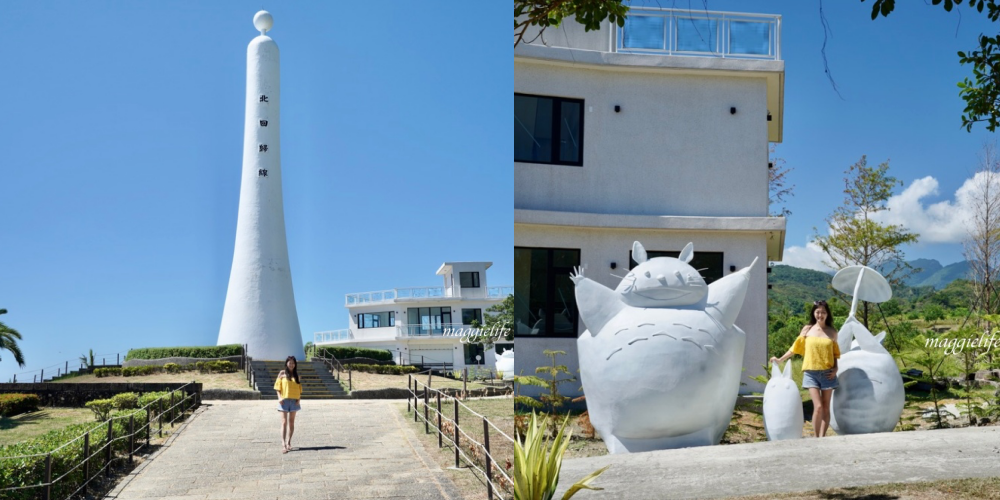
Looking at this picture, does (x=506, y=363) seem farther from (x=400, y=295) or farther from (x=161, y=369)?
(x=161, y=369)

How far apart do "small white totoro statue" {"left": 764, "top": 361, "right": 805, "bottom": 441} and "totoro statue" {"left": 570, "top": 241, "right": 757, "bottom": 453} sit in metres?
0.32

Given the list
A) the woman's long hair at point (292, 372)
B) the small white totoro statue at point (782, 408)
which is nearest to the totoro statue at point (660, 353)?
the small white totoro statue at point (782, 408)

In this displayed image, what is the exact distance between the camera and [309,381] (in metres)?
4.31

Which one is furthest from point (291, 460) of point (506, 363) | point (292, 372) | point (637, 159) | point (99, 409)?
point (637, 159)

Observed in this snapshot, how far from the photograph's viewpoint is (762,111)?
4590 mm

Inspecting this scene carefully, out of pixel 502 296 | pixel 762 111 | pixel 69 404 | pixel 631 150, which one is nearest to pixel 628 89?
pixel 631 150

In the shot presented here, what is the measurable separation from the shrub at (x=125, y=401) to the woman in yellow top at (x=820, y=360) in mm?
3548

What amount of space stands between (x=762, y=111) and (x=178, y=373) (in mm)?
3504

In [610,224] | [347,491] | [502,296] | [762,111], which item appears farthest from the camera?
[762,111]

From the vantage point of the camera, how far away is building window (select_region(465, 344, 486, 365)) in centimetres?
409

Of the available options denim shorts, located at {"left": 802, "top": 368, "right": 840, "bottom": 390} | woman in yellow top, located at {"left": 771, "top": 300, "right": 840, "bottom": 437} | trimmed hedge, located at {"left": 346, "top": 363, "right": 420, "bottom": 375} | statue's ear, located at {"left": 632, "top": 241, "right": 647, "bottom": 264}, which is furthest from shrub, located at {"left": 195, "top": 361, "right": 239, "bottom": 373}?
denim shorts, located at {"left": 802, "top": 368, "right": 840, "bottom": 390}

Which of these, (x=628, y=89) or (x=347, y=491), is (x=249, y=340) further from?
(x=628, y=89)

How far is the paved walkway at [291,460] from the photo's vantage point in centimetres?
344

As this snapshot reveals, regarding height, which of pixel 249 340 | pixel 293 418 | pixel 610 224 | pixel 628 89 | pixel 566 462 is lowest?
pixel 566 462
